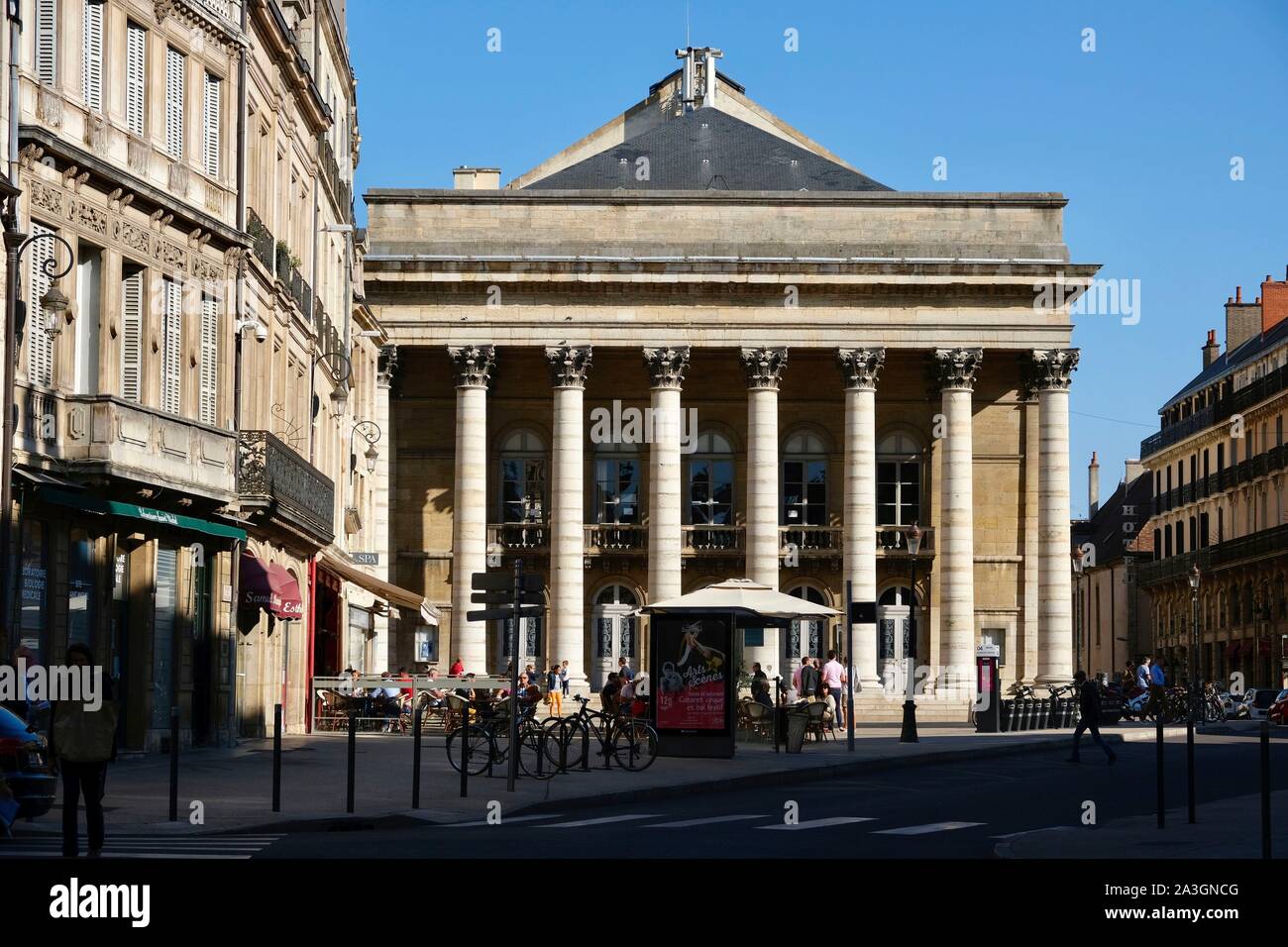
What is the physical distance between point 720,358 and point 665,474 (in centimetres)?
492

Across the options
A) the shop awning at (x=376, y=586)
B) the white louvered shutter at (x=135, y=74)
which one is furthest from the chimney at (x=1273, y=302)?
the white louvered shutter at (x=135, y=74)

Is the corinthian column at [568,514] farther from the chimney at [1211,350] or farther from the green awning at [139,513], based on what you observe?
the chimney at [1211,350]

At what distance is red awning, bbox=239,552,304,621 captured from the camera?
3203cm

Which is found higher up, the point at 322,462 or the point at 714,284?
the point at 714,284

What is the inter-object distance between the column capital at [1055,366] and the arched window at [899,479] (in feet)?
16.4

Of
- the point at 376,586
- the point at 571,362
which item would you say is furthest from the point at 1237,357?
the point at 376,586

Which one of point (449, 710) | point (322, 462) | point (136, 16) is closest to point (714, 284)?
point (322, 462)

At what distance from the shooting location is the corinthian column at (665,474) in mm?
57844

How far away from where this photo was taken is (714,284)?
58.2 meters

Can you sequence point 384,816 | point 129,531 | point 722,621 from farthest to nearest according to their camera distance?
point 722,621
point 129,531
point 384,816

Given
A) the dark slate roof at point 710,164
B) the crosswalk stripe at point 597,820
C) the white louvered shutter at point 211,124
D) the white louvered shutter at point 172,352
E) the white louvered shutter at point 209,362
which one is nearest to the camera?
the crosswalk stripe at point 597,820

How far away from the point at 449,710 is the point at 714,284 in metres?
23.7

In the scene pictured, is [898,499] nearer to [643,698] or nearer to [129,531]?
[643,698]

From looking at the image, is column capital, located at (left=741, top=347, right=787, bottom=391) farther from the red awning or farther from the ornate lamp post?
the ornate lamp post
